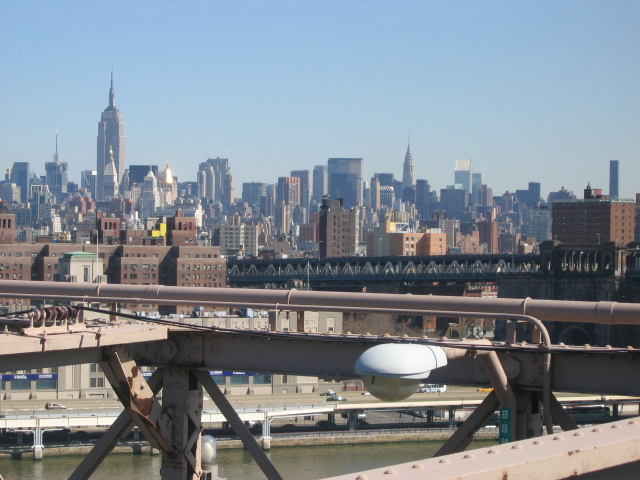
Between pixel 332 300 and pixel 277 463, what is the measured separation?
2793 cm

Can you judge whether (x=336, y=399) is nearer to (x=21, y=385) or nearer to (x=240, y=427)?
(x=21, y=385)

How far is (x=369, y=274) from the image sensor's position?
4550 inches

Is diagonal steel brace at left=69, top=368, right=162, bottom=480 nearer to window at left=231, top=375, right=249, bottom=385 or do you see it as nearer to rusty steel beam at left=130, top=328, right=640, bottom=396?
rusty steel beam at left=130, top=328, right=640, bottom=396

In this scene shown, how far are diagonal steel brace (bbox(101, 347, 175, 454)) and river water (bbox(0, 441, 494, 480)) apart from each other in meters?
22.5

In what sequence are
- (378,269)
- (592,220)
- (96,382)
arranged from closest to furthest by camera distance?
(96,382) → (378,269) → (592,220)

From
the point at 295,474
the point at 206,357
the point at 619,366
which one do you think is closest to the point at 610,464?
the point at 619,366

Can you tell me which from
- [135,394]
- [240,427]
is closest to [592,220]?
[240,427]

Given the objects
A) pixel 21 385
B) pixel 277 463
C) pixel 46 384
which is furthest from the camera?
pixel 21 385

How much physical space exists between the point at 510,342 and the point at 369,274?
10963cm

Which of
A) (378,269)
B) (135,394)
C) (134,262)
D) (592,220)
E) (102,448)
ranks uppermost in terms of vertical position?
(592,220)

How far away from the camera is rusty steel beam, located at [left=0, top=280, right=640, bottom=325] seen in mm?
6016

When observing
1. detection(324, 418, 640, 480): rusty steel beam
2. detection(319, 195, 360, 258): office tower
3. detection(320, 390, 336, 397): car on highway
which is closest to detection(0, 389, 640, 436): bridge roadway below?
detection(320, 390, 336, 397): car on highway

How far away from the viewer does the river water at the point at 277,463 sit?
3070cm

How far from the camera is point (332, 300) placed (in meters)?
6.69
